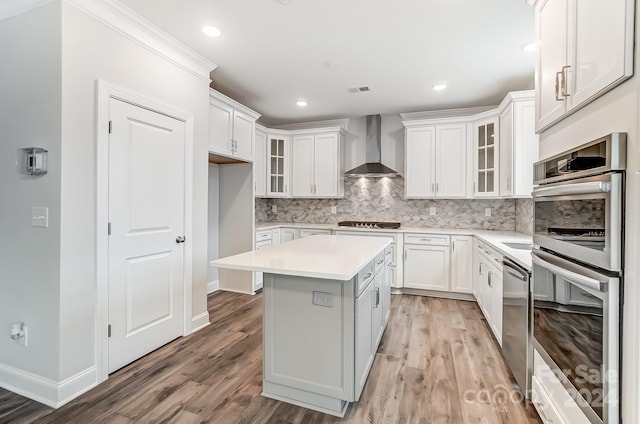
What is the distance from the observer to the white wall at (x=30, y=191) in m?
1.97

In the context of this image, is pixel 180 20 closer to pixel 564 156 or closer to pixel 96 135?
pixel 96 135

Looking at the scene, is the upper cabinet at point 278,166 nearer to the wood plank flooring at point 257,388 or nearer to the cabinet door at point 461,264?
the wood plank flooring at point 257,388

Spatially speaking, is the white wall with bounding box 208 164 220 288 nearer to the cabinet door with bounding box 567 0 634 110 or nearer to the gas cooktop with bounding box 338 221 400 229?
the gas cooktop with bounding box 338 221 400 229

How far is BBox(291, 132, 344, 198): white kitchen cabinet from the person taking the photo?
4.95 meters

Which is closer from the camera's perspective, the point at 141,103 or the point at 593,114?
A: the point at 593,114

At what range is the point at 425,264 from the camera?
4211 mm

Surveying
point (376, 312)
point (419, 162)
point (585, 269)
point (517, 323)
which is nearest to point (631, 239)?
point (585, 269)

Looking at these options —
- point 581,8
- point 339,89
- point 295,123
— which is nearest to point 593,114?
point 581,8

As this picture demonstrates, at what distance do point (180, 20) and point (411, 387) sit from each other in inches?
126

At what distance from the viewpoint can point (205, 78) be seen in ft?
10.3

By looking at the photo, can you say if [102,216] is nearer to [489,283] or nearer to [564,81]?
[564,81]

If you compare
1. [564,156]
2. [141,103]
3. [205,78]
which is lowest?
[564,156]

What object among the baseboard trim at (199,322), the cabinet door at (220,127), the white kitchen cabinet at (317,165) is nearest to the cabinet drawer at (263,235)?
the white kitchen cabinet at (317,165)

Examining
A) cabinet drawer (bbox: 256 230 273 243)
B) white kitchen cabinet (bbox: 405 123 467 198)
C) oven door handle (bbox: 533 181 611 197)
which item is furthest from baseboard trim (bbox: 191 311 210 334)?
white kitchen cabinet (bbox: 405 123 467 198)
